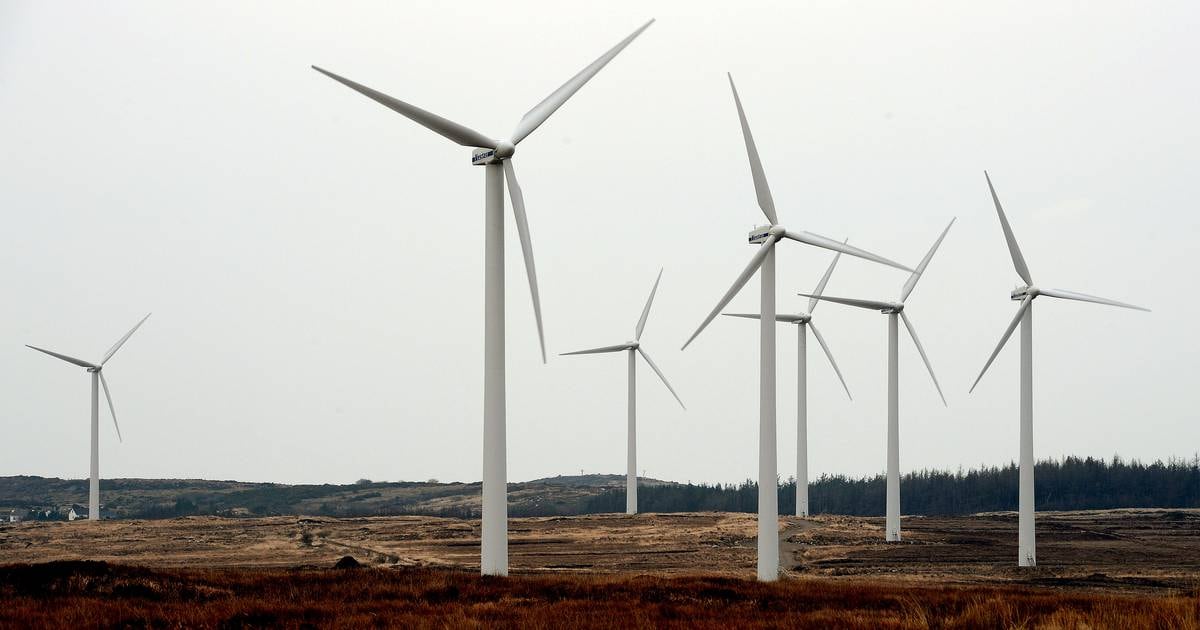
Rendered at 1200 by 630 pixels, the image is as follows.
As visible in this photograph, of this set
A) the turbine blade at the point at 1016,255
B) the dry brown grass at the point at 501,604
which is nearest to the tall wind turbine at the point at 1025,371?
the turbine blade at the point at 1016,255

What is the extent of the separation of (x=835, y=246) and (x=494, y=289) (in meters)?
16.2

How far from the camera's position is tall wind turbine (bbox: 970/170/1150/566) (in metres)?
57.1

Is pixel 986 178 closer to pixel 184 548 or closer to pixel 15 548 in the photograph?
pixel 184 548

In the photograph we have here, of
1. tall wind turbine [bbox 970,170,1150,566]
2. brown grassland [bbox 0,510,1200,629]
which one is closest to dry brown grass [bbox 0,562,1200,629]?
brown grassland [bbox 0,510,1200,629]

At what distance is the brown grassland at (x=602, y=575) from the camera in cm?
2545

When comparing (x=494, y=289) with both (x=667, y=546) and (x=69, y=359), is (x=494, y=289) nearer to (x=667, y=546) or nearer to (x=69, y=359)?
(x=667, y=546)

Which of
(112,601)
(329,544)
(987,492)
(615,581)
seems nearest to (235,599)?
(112,601)

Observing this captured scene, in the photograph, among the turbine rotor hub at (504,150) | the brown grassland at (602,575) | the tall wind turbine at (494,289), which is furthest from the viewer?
the turbine rotor hub at (504,150)

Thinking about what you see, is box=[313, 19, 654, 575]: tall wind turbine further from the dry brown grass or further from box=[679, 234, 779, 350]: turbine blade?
box=[679, 234, 779, 350]: turbine blade

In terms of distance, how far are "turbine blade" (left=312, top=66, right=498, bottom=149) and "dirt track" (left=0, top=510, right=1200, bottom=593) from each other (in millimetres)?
20042

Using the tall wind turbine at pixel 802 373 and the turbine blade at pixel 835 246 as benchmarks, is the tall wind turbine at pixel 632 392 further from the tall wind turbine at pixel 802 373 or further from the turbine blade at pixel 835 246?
the turbine blade at pixel 835 246

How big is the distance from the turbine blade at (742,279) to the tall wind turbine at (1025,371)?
719 inches

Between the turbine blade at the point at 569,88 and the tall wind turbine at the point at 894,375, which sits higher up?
the turbine blade at the point at 569,88

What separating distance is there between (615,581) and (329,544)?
3859 cm
